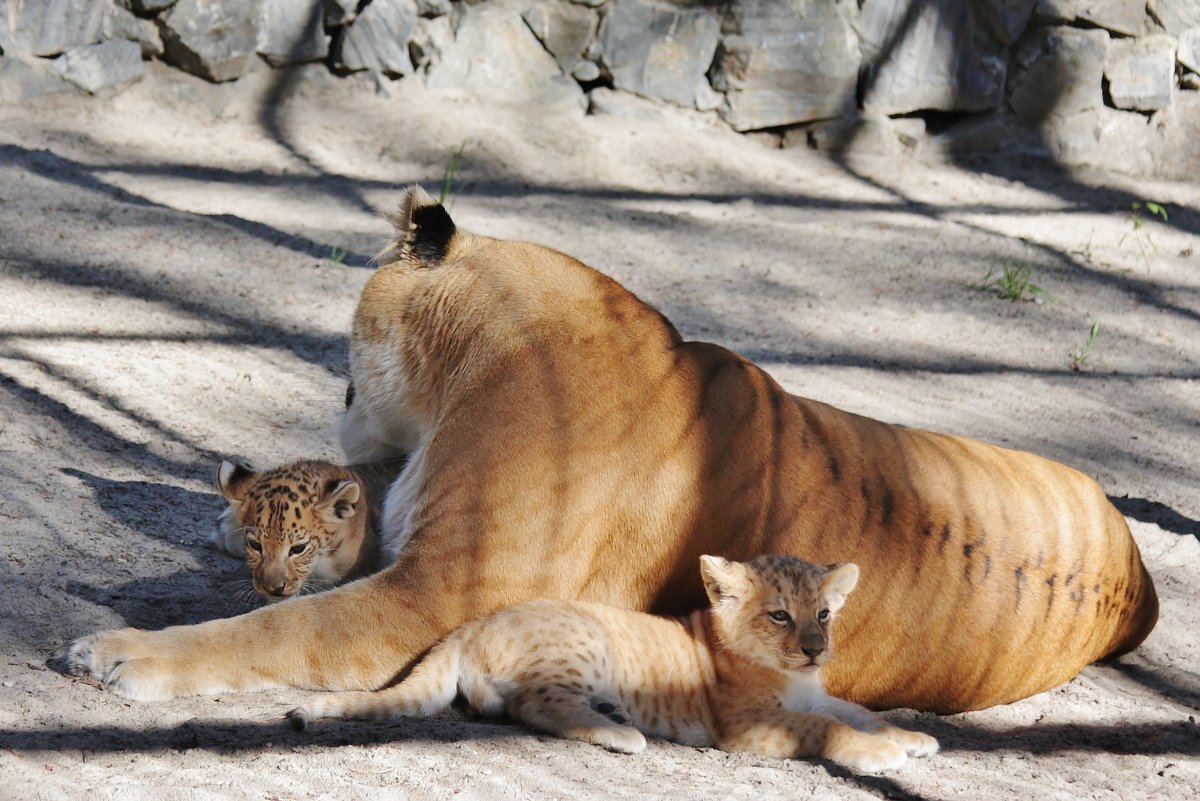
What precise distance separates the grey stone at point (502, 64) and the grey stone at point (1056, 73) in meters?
3.37

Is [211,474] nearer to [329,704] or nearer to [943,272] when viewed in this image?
[329,704]

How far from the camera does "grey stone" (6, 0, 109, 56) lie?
29.9 ft

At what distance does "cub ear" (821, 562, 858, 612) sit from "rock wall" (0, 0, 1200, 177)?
734 centimetres

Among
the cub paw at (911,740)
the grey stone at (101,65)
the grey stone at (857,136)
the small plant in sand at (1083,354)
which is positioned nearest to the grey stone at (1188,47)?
the grey stone at (857,136)

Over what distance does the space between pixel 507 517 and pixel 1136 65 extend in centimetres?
913

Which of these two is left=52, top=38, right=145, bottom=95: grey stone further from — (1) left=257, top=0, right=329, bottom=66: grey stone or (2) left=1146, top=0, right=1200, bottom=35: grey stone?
(2) left=1146, top=0, right=1200, bottom=35: grey stone

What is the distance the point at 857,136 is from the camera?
10859mm

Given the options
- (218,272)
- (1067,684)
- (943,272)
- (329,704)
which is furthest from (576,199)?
(329,704)

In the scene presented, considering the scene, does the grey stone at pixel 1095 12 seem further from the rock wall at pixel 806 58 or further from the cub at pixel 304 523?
the cub at pixel 304 523

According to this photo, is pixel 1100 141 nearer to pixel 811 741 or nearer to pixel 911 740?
pixel 911 740

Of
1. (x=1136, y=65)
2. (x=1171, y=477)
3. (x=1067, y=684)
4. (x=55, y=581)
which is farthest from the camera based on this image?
(x=1136, y=65)

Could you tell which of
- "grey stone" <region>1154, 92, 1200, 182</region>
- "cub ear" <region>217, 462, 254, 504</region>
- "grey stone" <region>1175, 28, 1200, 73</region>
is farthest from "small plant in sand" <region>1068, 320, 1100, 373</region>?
"cub ear" <region>217, 462, 254, 504</region>

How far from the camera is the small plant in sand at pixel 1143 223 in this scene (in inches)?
376

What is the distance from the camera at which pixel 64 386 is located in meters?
5.28
